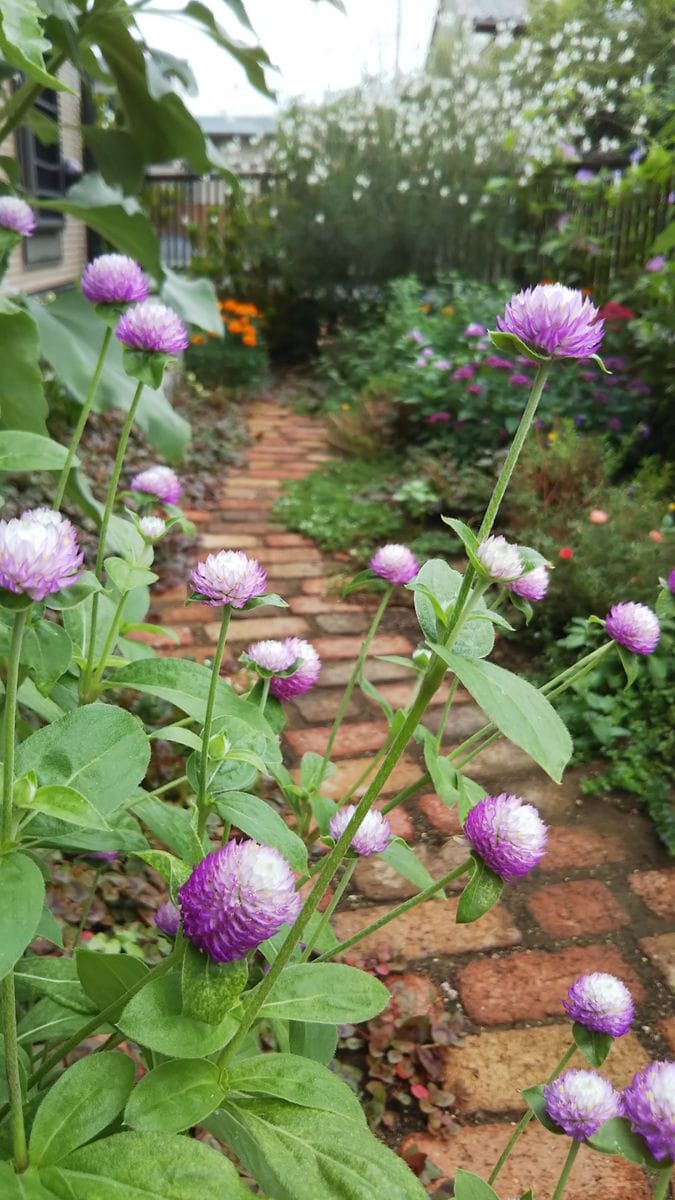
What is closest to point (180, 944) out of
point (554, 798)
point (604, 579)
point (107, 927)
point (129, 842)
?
point (129, 842)

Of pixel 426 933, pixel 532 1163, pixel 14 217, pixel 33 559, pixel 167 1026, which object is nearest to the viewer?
pixel 33 559

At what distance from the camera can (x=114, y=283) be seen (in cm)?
114

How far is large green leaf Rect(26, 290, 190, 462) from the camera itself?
72.6 inches

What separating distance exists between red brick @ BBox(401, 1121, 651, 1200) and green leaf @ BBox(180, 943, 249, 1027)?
693 mm

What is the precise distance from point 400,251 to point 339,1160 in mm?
7377

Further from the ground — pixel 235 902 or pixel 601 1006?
pixel 235 902

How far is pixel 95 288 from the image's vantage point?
1.14m

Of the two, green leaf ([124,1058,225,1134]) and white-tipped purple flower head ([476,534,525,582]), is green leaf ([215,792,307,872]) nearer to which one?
green leaf ([124,1058,225,1134])

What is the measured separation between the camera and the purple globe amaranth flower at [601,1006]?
33.8 inches

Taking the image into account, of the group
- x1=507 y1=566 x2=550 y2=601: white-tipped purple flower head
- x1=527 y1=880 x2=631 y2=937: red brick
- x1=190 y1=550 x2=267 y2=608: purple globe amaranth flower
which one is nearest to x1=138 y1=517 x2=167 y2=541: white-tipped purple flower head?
x1=190 y1=550 x2=267 y2=608: purple globe amaranth flower

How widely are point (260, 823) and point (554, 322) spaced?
20.4 inches

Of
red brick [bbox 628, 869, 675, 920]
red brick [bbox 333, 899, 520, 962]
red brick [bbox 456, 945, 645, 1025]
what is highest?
red brick [bbox 456, 945, 645, 1025]

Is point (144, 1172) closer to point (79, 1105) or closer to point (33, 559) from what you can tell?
point (79, 1105)

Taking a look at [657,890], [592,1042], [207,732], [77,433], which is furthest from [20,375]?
[657,890]
